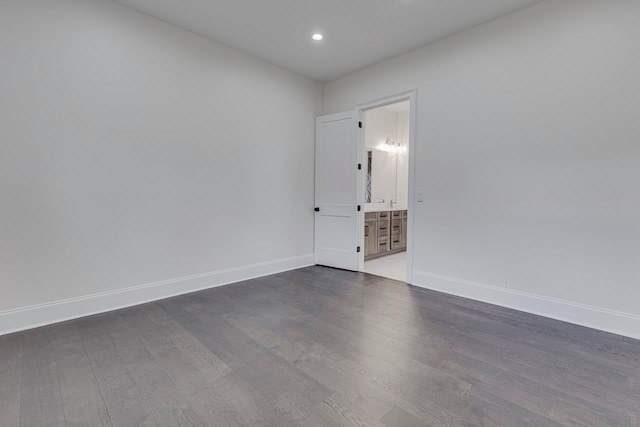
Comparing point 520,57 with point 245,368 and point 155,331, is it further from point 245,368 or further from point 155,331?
point 155,331

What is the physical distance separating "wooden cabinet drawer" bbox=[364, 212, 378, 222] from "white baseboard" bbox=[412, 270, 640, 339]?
1.62m

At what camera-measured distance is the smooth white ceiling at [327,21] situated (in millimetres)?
2791

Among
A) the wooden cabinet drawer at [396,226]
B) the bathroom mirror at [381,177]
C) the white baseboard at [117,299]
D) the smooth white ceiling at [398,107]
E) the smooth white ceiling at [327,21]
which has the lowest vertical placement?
the white baseboard at [117,299]

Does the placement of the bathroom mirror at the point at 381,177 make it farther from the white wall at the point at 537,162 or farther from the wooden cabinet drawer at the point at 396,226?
the white wall at the point at 537,162

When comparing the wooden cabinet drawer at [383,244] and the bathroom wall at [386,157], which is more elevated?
the bathroom wall at [386,157]

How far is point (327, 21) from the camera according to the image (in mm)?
3061

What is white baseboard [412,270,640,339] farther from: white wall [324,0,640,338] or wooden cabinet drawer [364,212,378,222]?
wooden cabinet drawer [364,212,378,222]

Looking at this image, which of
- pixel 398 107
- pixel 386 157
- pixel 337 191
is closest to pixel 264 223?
pixel 337 191

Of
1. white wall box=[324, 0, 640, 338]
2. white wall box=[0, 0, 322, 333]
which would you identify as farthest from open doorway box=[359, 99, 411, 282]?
white wall box=[0, 0, 322, 333]

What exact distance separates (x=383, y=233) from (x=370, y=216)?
595 mm

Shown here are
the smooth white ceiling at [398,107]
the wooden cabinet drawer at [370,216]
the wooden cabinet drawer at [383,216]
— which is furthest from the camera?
the smooth white ceiling at [398,107]

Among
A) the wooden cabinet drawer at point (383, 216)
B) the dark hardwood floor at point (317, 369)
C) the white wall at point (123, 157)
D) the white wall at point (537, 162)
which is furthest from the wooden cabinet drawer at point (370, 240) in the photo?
the dark hardwood floor at point (317, 369)

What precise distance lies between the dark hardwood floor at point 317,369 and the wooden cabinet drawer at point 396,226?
296 centimetres

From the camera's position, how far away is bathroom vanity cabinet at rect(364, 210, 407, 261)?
17.1 feet
